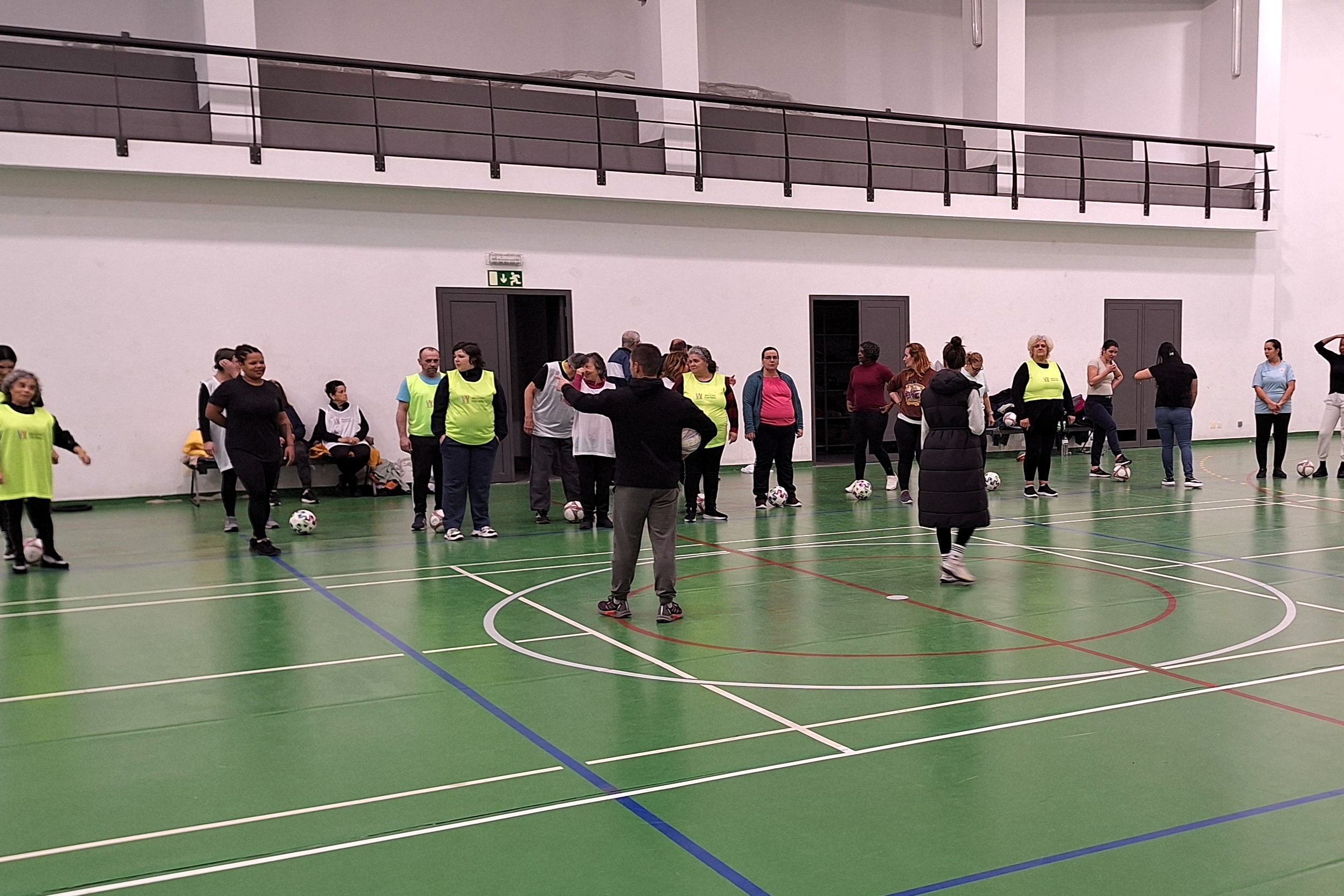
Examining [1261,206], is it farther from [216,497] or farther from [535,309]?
[216,497]

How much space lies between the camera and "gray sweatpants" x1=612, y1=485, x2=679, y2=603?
6.87 metres

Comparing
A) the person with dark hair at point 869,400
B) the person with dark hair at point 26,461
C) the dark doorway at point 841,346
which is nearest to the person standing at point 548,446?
the person with dark hair at point 869,400

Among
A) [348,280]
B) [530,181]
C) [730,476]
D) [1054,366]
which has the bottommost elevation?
[730,476]

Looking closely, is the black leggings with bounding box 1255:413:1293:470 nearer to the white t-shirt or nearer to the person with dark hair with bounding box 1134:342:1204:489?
the person with dark hair with bounding box 1134:342:1204:489

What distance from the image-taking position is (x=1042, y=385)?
499 inches

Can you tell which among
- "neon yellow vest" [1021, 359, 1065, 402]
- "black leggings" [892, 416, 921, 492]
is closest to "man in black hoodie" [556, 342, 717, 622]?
"black leggings" [892, 416, 921, 492]

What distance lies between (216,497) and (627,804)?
41.1ft

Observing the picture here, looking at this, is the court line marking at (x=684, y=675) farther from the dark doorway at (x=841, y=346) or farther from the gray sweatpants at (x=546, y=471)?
the dark doorway at (x=841, y=346)

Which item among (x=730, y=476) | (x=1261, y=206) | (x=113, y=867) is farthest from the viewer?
(x=1261, y=206)

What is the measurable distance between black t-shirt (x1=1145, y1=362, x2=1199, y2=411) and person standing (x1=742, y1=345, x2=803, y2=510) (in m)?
4.92

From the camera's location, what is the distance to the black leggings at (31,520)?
29.8ft

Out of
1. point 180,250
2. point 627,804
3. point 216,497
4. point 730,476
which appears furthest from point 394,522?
point 627,804

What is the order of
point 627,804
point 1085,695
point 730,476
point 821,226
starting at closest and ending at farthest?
point 627,804 < point 1085,695 < point 730,476 < point 821,226

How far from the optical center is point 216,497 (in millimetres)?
14914
